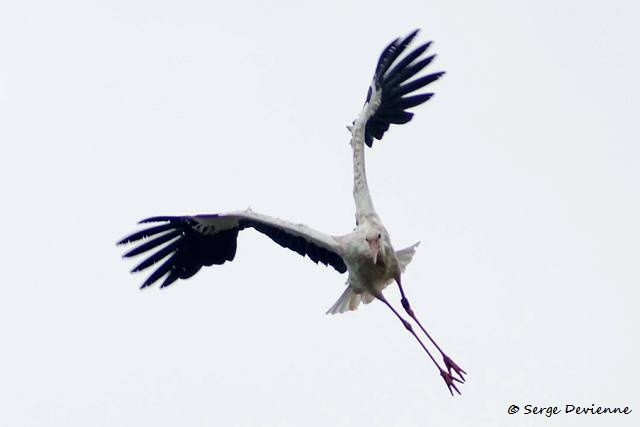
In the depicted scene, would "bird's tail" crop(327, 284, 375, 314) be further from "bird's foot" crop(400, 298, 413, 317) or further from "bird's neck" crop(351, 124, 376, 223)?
"bird's neck" crop(351, 124, 376, 223)

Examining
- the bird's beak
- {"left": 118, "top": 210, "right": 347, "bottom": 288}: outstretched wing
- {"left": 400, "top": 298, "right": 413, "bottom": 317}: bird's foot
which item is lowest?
{"left": 400, "top": 298, "right": 413, "bottom": 317}: bird's foot

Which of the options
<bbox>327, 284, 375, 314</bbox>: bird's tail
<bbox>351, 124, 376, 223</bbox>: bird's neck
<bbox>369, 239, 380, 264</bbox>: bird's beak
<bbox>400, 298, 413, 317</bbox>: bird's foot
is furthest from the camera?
<bbox>400, 298, 413, 317</bbox>: bird's foot

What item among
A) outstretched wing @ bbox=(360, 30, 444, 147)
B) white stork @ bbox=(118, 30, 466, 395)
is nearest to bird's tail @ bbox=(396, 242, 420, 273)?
Answer: white stork @ bbox=(118, 30, 466, 395)

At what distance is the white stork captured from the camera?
31.1 feet

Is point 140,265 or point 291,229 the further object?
point 140,265

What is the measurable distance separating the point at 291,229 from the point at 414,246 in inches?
54.1

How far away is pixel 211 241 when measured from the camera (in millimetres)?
10492

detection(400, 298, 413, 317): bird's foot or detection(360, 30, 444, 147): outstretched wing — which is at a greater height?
detection(360, 30, 444, 147): outstretched wing

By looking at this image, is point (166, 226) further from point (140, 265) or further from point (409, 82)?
point (409, 82)

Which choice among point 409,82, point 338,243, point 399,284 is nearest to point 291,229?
point 338,243

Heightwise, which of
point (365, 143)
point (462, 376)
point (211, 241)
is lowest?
point (462, 376)

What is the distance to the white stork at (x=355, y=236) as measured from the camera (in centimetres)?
948

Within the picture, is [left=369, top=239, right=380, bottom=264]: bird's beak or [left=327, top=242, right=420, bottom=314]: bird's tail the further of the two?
[left=327, top=242, right=420, bottom=314]: bird's tail

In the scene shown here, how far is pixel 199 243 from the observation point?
10469 millimetres
